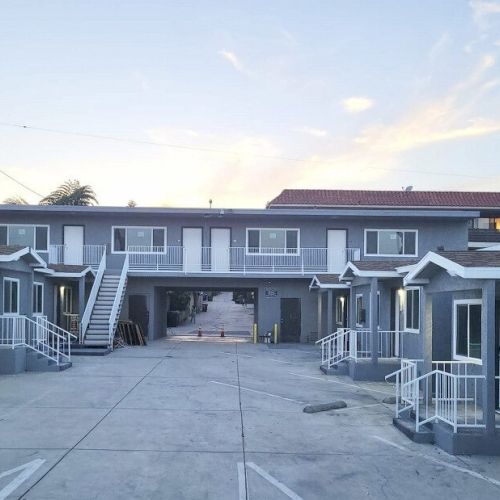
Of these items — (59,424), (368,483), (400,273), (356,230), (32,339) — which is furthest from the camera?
(356,230)

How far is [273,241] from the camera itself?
91.4ft

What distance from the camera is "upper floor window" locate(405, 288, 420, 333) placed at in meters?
14.6

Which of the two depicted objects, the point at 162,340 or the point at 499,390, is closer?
the point at 499,390

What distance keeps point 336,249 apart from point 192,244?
7.03 metres

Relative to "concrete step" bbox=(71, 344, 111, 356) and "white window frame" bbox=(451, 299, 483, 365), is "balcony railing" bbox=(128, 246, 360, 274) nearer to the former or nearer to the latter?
"concrete step" bbox=(71, 344, 111, 356)

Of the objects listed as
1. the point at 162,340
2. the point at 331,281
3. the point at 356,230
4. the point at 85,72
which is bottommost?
the point at 162,340

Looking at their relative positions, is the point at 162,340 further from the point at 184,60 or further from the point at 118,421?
the point at 118,421

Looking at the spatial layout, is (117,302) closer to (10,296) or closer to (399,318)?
(10,296)

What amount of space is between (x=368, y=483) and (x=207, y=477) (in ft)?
6.49

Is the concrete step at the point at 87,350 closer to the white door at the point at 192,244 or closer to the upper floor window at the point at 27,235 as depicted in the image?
the white door at the point at 192,244

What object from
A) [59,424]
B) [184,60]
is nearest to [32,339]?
[59,424]

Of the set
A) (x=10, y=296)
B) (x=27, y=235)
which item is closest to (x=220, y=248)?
(x=27, y=235)

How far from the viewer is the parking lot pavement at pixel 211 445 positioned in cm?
671

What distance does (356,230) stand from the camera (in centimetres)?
2792
